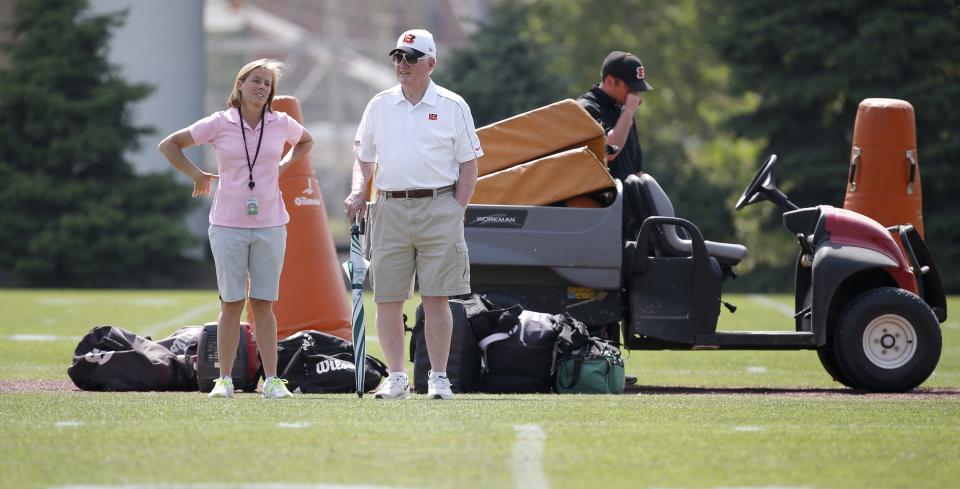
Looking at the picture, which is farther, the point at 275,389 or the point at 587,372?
the point at 587,372

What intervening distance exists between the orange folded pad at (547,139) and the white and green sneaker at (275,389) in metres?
2.18

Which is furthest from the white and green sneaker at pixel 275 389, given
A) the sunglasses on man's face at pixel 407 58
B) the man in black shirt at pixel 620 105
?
the man in black shirt at pixel 620 105

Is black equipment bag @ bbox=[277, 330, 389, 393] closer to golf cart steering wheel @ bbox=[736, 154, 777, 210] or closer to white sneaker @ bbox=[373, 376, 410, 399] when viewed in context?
white sneaker @ bbox=[373, 376, 410, 399]

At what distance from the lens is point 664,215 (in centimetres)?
1051

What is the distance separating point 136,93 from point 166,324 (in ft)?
41.2

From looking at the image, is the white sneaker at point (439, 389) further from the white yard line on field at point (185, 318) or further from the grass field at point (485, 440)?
the white yard line on field at point (185, 318)

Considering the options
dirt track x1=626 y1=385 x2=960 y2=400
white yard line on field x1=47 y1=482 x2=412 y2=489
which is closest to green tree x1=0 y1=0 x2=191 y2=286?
dirt track x1=626 y1=385 x2=960 y2=400

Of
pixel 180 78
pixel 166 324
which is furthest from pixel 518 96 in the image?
pixel 166 324

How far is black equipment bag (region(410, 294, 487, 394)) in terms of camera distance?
32.0ft

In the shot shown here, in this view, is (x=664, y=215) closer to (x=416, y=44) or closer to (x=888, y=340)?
(x=888, y=340)

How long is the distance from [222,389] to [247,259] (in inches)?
28.8

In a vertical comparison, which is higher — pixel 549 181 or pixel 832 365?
pixel 549 181

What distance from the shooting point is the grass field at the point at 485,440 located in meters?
6.21

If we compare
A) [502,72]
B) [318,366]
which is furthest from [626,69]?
[502,72]
